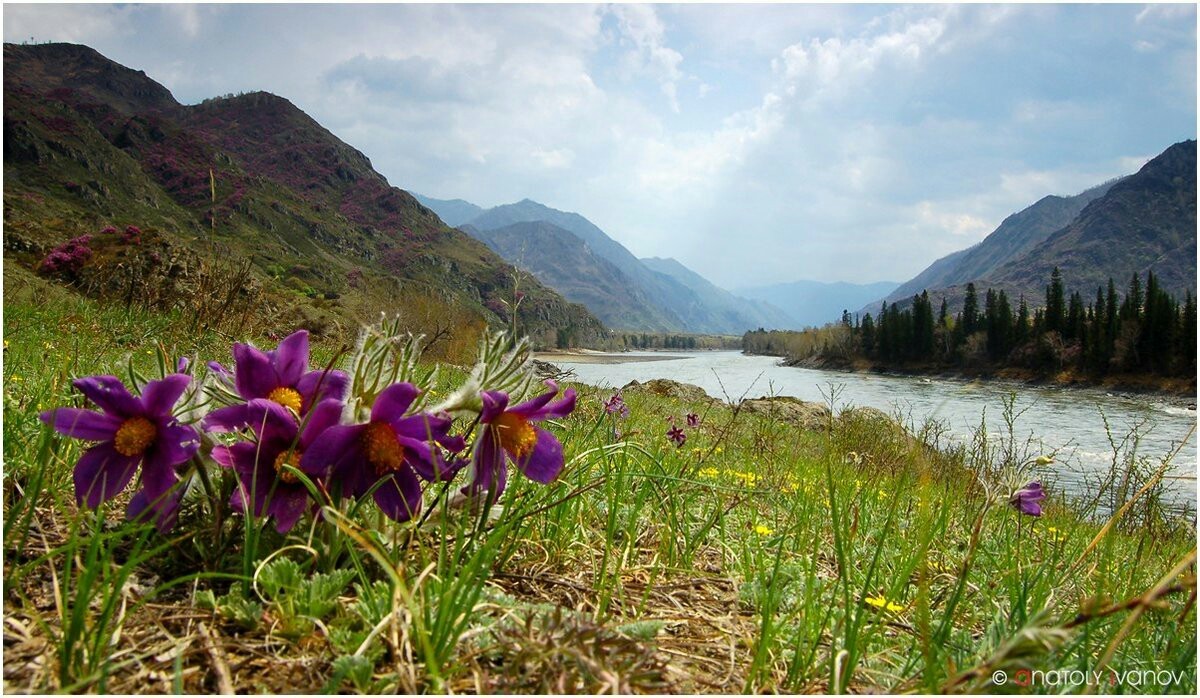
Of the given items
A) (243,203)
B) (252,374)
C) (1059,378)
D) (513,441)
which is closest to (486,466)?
(513,441)

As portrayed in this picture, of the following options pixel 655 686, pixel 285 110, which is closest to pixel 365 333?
pixel 655 686

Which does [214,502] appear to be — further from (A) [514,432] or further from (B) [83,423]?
(A) [514,432]

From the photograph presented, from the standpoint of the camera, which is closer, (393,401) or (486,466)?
(393,401)

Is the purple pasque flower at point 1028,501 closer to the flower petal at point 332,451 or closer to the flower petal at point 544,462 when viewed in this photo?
the flower petal at point 544,462

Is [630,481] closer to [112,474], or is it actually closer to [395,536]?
[395,536]

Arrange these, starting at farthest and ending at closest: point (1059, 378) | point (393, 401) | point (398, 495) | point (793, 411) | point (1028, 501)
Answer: point (1059, 378) → point (793, 411) → point (1028, 501) → point (398, 495) → point (393, 401)
